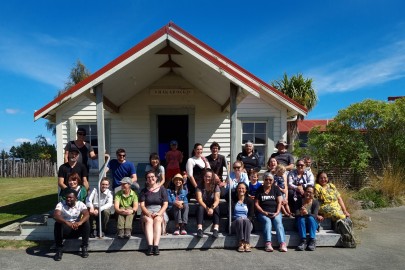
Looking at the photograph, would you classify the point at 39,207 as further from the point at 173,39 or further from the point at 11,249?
the point at 173,39

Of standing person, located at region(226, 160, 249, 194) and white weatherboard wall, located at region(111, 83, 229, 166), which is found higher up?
white weatherboard wall, located at region(111, 83, 229, 166)

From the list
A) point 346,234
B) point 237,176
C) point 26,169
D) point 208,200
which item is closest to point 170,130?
point 237,176

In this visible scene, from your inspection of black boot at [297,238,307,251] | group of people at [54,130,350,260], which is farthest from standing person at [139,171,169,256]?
black boot at [297,238,307,251]

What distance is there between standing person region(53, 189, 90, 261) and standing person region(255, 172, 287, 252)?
3.06 m

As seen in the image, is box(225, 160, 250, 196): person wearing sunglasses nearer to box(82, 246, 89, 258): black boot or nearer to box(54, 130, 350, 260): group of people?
box(54, 130, 350, 260): group of people

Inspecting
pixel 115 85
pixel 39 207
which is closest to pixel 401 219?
pixel 115 85

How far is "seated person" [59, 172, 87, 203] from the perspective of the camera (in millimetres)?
5379

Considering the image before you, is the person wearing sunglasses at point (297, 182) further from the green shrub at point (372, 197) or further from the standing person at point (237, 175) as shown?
the green shrub at point (372, 197)

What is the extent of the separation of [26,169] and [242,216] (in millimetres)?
24918

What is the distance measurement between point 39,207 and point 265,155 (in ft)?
24.8

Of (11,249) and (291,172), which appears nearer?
(11,249)

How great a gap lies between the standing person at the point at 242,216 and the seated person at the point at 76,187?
2.76 m

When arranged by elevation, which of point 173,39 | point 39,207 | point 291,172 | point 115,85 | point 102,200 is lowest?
point 39,207

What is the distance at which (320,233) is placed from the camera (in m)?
5.77
